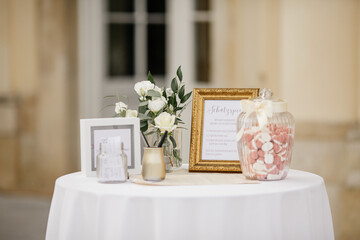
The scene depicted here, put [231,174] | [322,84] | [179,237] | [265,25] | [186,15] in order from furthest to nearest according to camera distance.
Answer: [186,15] → [265,25] → [322,84] → [231,174] → [179,237]

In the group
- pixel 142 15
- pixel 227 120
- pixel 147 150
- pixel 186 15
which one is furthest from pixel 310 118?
pixel 147 150

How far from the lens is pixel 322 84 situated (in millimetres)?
4312

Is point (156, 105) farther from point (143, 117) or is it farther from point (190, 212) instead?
point (190, 212)

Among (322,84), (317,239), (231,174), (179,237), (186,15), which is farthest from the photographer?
(186,15)

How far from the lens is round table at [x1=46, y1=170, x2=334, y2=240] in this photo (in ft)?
5.20

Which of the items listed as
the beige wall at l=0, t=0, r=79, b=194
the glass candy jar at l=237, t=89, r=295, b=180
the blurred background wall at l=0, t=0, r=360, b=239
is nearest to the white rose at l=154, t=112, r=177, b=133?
the glass candy jar at l=237, t=89, r=295, b=180

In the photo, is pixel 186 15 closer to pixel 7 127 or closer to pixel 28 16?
pixel 28 16

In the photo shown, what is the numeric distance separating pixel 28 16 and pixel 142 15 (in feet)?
3.34

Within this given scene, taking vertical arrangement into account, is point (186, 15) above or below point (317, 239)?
above

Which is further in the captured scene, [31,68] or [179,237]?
[31,68]

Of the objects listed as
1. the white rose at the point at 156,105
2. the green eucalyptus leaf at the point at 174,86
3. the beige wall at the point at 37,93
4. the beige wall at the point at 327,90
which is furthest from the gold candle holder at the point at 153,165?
the beige wall at the point at 37,93

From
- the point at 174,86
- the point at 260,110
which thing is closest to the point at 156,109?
the point at 174,86

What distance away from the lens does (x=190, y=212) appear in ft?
5.18

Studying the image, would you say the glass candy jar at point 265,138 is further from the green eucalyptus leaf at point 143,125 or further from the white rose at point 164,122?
the green eucalyptus leaf at point 143,125
